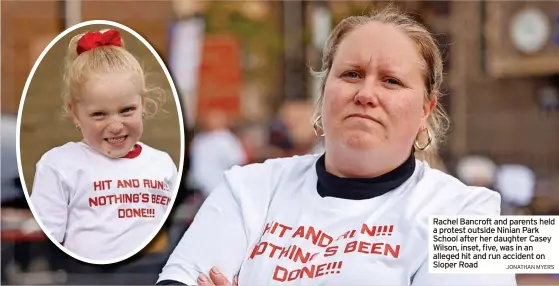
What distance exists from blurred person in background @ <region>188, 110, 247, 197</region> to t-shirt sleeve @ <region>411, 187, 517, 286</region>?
0.43 m

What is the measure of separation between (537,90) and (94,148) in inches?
147

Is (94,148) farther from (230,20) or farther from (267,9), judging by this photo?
(267,9)

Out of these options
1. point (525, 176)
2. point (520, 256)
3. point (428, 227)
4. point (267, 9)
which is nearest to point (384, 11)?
point (428, 227)

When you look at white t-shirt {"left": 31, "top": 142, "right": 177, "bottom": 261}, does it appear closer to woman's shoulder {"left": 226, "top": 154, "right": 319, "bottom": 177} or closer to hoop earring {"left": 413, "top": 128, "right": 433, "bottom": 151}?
woman's shoulder {"left": 226, "top": 154, "right": 319, "bottom": 177}

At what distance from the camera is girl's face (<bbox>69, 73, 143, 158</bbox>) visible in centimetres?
139

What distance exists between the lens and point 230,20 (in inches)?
80.3

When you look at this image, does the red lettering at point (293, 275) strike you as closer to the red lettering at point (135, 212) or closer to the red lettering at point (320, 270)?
the red lettering at point (320, 270)

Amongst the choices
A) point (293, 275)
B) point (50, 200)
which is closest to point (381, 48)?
point (293, 275)

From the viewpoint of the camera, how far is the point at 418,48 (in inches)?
52.2

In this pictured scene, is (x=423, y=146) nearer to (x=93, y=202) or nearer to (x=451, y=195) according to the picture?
(x=451, y=195)

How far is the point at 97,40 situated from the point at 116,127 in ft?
0.53

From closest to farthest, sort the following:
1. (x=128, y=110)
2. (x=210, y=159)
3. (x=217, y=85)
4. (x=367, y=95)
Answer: (x=367, y=95), (x=128, y=110), (x=210, y=159), (x=217, y=85)

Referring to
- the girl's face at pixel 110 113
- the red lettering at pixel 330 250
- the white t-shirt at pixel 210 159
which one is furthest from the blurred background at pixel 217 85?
the red lettering at pixel 330 250

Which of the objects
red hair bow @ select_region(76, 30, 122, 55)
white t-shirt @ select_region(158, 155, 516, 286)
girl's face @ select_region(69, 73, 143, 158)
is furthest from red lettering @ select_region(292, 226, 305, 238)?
red hair bow @ select_region(76, 30, 122, 55)
